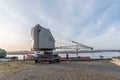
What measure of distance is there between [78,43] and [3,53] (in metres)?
40.3

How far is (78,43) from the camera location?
315ft

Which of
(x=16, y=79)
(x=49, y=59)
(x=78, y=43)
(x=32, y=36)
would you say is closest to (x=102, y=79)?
(x=16, y=79)

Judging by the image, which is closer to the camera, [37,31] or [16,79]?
[16,79]

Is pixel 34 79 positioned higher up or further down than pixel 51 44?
further down

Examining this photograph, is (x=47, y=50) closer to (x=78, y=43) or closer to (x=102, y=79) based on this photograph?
(x=102, y=79)

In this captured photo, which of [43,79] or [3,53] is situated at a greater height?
[3,53]

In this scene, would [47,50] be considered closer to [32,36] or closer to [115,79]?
[32,36]

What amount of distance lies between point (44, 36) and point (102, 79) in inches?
1072

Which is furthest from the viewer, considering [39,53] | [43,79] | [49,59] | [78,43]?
[78,43]

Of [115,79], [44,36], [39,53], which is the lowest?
[115,79]

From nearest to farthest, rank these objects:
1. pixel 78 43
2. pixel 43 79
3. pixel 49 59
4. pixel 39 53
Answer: pixel 43 79 < pixel 49 59 < pixel 39 53 < pixel 78 43

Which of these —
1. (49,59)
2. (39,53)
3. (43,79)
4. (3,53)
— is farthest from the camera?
(3,53)

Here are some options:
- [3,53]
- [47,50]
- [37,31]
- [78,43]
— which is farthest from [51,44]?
[78,43]

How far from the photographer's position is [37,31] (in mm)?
41938
